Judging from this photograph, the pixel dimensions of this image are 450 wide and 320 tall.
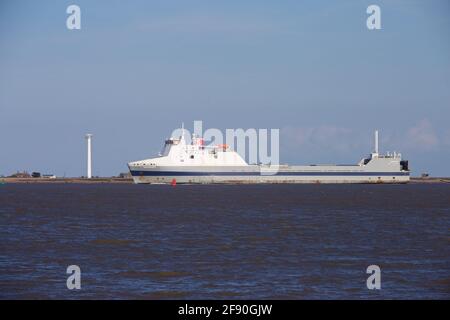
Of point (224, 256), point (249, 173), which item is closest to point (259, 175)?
point (249, 173)

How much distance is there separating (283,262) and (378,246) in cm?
583

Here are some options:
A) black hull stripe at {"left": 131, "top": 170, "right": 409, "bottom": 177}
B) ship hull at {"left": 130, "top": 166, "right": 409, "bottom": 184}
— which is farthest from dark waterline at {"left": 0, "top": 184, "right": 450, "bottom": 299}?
ship hull at {"left": 130, "top": 166, "right": 409, "bottom": 184}

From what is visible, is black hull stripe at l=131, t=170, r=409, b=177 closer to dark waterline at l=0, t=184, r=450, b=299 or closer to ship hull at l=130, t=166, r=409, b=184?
ship hull at l=130, t=166, r=409, b=184

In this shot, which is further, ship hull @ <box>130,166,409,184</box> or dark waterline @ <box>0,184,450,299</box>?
ship hull @ <box>130,166,409,184</box>

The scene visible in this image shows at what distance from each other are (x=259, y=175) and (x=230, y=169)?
5761 millimetres

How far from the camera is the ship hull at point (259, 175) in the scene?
11812 cm

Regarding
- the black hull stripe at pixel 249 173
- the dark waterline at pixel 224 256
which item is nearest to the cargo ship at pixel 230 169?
the black hull stripe at pixel 249 173

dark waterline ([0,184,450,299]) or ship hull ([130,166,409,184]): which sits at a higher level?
ship hull ([130,166,409,184])

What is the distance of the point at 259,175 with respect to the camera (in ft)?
408

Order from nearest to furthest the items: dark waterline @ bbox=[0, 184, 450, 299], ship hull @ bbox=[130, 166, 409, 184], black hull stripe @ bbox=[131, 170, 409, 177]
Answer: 1. dark waterline @ bbox=[0, 184, 450, 299]
2. black hull stripe @ bbox=[131, 170, 409, 177]
3. ship hull @ bbox=[130, 166, 409, 184]

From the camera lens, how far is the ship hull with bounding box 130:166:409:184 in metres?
118
